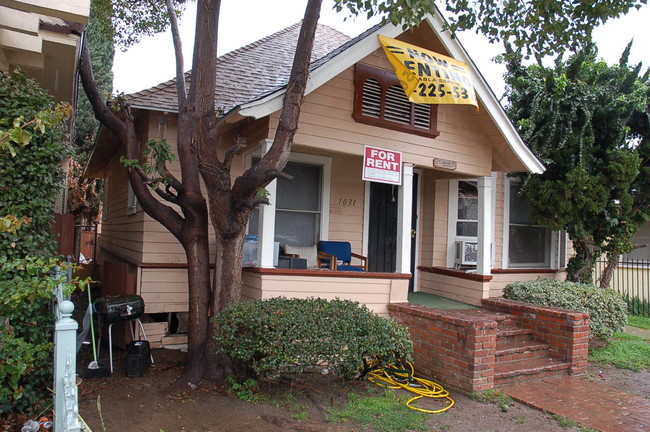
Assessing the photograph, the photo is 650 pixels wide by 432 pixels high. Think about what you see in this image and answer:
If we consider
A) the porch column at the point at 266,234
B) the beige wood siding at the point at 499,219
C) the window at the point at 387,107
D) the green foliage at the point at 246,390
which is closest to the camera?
the green foliage at the point at 246,390

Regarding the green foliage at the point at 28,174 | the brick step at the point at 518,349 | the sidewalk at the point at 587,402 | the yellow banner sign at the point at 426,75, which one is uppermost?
the yellow banner sign at the point at 426,75

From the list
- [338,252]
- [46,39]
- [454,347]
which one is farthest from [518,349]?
[46,39]

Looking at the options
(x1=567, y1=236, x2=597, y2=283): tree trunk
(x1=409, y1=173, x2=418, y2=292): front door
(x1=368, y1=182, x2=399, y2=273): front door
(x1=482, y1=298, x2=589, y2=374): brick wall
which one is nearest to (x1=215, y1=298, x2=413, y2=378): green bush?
(x1=482, y1=298, x2=589, y2=374): brick wall

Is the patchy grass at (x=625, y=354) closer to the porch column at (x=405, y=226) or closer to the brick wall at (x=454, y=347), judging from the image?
the brick wall at (x=454, y=347)

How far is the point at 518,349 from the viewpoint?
6770mm

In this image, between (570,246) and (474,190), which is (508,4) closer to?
(474,190)

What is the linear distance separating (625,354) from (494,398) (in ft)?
11.7

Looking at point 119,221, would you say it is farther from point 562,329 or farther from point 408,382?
→ point 562,329

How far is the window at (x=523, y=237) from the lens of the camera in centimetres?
1041

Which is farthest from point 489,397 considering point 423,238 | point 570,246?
point 570,246

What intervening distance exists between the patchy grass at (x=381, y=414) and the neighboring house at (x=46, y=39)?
12.8 ft

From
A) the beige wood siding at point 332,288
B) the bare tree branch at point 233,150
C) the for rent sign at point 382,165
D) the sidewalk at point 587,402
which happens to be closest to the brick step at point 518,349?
the sidewalk at point 587,402

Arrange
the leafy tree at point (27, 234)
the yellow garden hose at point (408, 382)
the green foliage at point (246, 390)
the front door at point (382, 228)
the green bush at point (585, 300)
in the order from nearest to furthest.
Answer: the leafy tree at point (27, 234), the green foliage at point (246, 390), the yellow garden hose at point (408, 382), the green bush at point (585, 300), the front door at point (382, 228)

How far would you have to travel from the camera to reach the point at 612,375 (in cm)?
695
